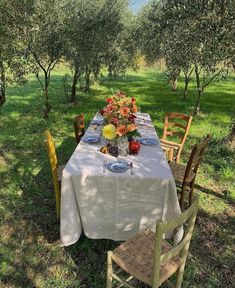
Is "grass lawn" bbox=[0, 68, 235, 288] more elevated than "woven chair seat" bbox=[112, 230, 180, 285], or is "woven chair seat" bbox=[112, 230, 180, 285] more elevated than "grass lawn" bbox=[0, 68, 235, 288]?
"woven chair seat" bbox=[112, 230, 180, 285]

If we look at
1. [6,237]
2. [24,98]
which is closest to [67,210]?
[6,237]

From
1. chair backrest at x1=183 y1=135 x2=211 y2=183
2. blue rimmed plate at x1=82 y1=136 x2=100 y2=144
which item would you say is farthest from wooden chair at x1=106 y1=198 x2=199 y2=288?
blue rimmed plate at x1=82 y1=136 x2=100 y2=144

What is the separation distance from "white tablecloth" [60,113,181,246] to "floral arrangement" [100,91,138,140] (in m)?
0.66

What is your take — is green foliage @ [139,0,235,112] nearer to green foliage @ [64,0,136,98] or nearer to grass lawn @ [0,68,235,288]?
grass lawn @ [0,68,235,288]

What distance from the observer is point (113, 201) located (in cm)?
445

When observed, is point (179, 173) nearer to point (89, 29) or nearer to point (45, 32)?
point (45, 32)

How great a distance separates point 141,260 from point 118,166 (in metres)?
1.45

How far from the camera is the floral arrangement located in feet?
16.4

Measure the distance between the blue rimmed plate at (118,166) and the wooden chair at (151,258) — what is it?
96 cm

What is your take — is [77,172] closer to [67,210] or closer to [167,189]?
[67,210]

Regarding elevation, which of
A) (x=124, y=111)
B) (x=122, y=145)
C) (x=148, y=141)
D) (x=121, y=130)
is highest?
(x=124, y=111)

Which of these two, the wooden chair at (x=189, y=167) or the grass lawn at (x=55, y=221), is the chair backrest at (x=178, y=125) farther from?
the wooden chair at (x=189, y=167)

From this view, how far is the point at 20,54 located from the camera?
11.4 metres

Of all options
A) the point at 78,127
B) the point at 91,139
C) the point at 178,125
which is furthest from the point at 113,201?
the point at 178,125
